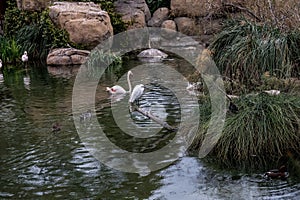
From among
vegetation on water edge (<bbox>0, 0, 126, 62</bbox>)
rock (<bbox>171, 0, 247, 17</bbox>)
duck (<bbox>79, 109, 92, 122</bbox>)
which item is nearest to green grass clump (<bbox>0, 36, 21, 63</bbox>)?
vegetation on water edge (<bbox>0, 0, 126, 62</bbox>)

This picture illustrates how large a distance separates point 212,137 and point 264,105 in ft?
2.36

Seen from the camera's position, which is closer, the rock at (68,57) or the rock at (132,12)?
the rock at (68,57)

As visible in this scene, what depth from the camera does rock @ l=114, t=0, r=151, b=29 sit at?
16.4m

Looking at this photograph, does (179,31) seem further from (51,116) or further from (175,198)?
(175,198)

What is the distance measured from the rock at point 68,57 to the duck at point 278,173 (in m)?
9.43

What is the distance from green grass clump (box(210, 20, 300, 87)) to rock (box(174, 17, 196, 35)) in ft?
34.0

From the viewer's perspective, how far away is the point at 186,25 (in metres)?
17.6

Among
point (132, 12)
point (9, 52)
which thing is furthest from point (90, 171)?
point (132, 12)

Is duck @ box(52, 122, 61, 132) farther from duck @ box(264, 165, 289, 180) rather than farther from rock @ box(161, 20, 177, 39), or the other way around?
rock @ box(161, 20, 177, 39)

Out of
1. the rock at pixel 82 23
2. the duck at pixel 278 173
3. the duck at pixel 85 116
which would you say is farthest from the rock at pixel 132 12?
the duck at pixel 278 173

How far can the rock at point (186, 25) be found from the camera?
17.5m

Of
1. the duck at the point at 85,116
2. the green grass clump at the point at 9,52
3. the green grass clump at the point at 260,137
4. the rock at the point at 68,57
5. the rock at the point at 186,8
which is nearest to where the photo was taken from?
the green grass clump at the point at 260,137

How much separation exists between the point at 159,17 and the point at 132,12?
1.73 metres

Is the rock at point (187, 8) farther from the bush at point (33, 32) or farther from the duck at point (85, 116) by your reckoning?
the duck at point (85, 116)
